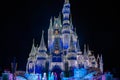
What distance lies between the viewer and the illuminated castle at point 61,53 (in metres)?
30.1

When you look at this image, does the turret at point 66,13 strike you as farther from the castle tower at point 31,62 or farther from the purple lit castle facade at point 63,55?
the castle tower at point 31,62

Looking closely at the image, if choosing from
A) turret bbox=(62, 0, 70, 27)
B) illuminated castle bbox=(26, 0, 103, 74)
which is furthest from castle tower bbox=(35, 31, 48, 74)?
turret bbox=(62, 0, 70, 27)

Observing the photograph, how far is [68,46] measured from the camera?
32.9m

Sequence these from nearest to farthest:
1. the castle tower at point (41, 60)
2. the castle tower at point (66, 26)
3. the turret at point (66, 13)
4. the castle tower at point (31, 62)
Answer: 1. the castle tower at point (41, 60)
2. the castle tower at point (31, 62)
3. the castle tower at point (66, 26)
4. the turret at point (66, 13)

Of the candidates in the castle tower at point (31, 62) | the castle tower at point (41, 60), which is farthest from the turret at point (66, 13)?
the castle tower at point (31, 62)

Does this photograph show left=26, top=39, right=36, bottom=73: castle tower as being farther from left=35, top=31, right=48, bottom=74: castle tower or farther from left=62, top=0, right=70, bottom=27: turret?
left=62, top=0, right=70, bottom=27: turret

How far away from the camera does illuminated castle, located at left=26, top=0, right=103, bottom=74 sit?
30094 mm

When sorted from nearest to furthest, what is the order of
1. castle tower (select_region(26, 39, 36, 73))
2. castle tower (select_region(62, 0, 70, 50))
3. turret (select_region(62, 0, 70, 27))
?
castle tower (select_region(26, 39, 36, 73))
castle tower (select_region(62, 0, 70, 50))
turret (select_region(62, 0, 70, 27))

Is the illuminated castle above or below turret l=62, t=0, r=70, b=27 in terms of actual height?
below

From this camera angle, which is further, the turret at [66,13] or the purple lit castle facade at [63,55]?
the turret at [66,13]

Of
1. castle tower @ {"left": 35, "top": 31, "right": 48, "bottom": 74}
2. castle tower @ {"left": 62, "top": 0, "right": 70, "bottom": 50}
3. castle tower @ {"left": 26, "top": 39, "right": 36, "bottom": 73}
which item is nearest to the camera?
castle tower @ {"left": 35, "top": 31, "right": 48, "bottom": 74}

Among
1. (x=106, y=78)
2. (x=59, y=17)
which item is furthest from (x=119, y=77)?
(x=59, y=17)

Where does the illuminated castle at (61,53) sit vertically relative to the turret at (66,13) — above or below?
below

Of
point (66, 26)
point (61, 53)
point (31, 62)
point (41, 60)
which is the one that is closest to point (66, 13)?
point (66, 26)
